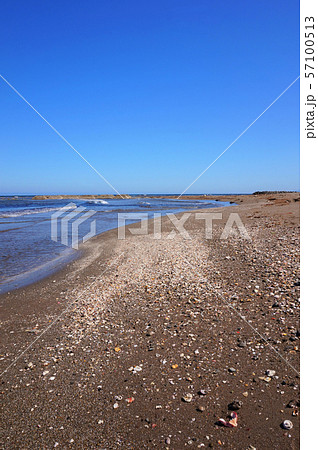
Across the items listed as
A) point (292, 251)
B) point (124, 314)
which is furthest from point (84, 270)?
point (292, 251)

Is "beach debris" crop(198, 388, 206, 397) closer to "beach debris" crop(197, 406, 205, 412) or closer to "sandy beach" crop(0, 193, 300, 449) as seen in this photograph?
"sandy beach" crop(0, 193, 300, 449)

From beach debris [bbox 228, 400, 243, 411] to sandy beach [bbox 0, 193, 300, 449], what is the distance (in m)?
0.02

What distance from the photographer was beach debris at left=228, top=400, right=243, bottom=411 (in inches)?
133

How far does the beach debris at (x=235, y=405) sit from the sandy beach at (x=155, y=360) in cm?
2

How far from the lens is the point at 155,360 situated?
4.43m

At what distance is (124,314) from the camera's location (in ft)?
19.9

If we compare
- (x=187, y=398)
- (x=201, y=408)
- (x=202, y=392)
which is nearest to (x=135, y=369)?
(x=187, y=398)

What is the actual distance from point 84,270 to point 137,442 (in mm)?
7486

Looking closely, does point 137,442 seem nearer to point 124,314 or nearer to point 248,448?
point 248,448

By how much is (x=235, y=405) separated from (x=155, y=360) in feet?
4.81

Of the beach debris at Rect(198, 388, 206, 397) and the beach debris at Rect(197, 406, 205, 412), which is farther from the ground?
the beach debris at Rect(198, 388, 206, 397)

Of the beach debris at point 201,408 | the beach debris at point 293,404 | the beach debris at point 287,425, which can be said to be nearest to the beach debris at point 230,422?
the beach debris at point 201,408

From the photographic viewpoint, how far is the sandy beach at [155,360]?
3.19 m

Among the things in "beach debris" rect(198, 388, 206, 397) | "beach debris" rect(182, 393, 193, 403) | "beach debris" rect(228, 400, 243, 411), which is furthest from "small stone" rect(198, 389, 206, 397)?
"beach debris" rect(228, 400, 243, 411)
